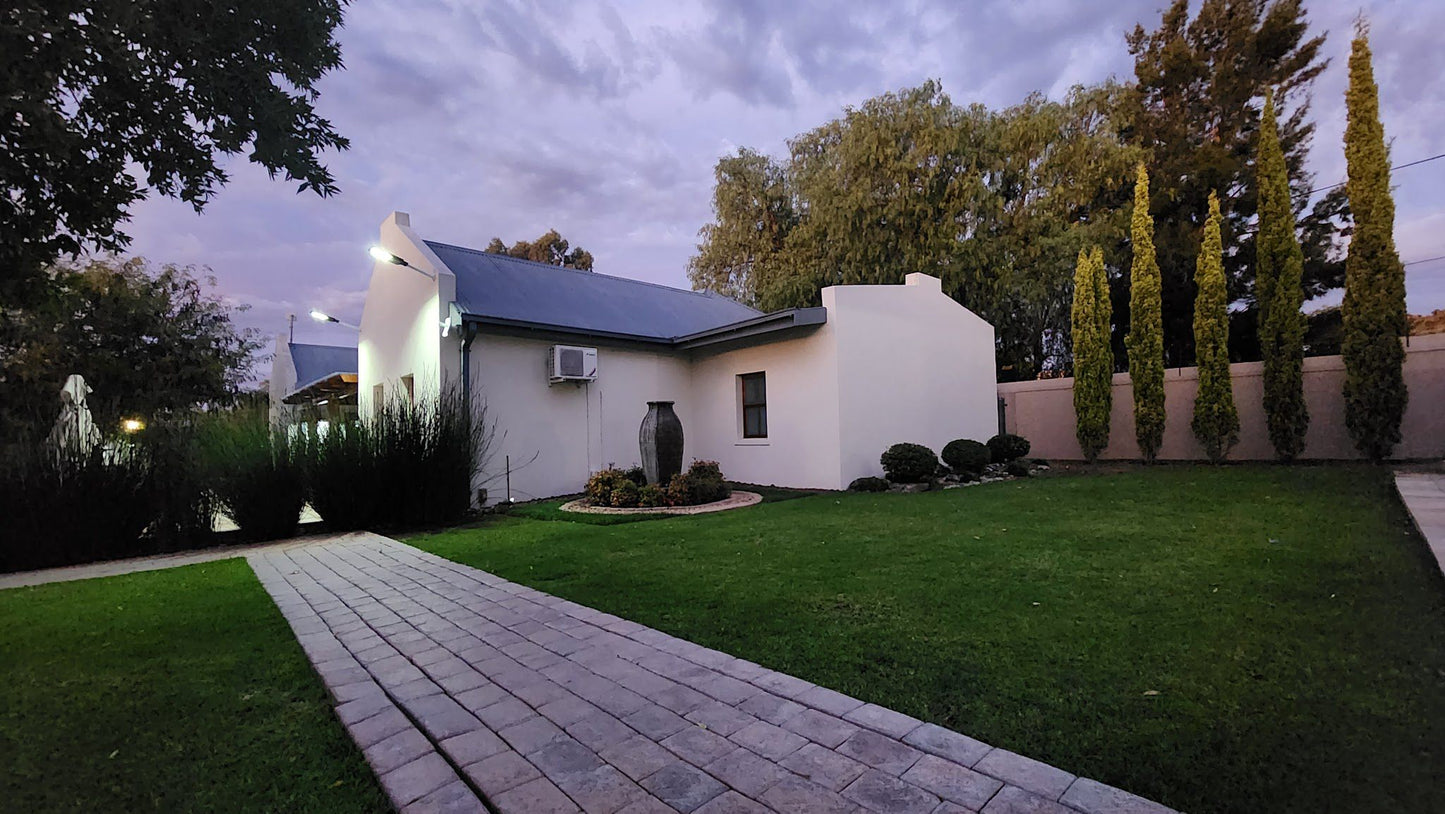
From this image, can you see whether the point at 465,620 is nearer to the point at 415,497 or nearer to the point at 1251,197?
the point at 415,497

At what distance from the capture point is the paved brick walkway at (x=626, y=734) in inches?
72.7

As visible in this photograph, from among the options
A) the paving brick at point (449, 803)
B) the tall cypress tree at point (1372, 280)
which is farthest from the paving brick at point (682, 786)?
the tall cypress tree at point (1372, 280)

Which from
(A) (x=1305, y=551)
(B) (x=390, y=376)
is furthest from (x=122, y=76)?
(B) (x=390, y=376)

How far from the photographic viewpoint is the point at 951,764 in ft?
6.49

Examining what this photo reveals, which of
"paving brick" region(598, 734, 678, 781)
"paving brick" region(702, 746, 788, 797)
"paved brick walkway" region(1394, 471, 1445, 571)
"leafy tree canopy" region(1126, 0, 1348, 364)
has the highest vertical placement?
"leafy tree canopy" region(1126, 0, 1348, 364)

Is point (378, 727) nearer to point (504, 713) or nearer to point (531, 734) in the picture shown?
point (504, 713)

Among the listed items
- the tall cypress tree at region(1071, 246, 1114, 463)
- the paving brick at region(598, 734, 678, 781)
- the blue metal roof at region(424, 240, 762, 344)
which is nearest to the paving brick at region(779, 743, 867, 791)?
the paving brick at region(598, 734, 678, 781)

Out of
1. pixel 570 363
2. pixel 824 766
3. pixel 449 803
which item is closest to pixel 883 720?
pixel 824 766

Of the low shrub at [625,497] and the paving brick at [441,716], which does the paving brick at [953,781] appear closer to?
the paving brick at [441,716]

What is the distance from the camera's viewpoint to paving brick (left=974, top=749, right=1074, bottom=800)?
1824 mm

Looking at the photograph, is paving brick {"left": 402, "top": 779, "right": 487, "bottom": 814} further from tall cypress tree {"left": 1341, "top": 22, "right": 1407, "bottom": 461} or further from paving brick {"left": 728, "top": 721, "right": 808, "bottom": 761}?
tall cypress tree {"left": 1341, "top": 22, "right": 1407, "bottom": 461}

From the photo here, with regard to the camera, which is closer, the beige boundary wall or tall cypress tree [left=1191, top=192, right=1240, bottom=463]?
the beige boundary wall

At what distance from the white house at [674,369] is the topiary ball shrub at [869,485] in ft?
0.73

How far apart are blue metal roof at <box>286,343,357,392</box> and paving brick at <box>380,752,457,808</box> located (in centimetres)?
2205
